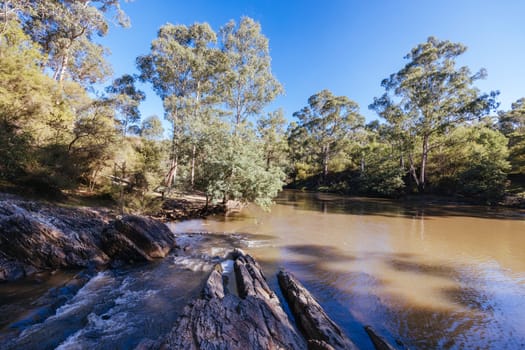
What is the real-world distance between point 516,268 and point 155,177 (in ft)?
43.5

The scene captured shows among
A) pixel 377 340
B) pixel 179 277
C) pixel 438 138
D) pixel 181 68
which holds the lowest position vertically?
pixel 179 277

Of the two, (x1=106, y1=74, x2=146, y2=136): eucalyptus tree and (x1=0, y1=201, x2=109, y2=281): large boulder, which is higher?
(x1=106, y1=74, x2=146, y2=136): eucalyptus tree

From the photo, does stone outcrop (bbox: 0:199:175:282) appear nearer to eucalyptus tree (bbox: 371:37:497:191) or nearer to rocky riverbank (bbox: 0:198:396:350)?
rocky riverbank (bbox: 0:198:396:350)

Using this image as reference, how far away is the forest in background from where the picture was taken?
9.83 meters

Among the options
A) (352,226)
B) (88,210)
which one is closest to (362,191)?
(352,226)

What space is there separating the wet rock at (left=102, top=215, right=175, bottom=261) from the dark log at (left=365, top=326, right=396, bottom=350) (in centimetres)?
513

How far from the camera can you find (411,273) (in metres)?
5.51

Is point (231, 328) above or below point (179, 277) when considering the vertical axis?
above

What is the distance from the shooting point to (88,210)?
28.9 ft

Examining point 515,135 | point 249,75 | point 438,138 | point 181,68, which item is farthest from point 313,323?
point 515,135

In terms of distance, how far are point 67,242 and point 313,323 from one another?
5.91m

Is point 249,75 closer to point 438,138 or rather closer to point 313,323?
point 313,323

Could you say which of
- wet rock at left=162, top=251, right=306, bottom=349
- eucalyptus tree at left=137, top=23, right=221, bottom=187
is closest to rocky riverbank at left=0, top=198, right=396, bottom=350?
wet rock at left=162, top=251, right=306, bottom=349

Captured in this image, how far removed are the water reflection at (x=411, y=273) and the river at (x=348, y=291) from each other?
0.02 m
